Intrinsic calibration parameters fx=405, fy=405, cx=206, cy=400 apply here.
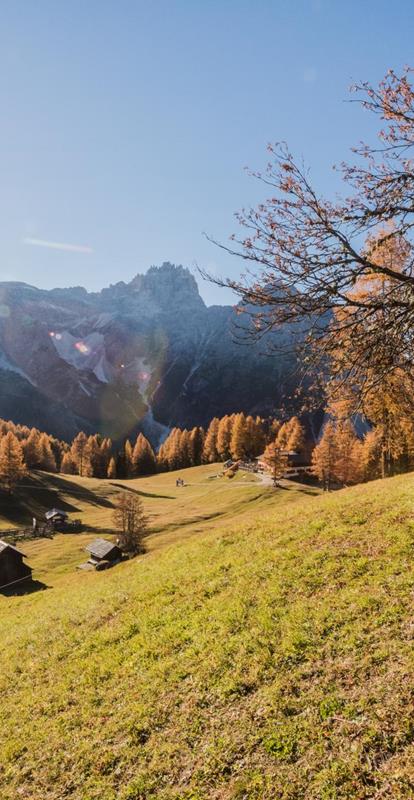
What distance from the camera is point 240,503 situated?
224 ft

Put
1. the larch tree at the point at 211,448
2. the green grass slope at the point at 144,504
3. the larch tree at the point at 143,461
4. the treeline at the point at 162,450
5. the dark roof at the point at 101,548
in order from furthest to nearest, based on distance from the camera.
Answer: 1. the larch tree at the point at 143,461
2. the larch tree at the point at 211,448
3. the treeline at the point at 162,450
4. the green grass slope at the point at 144,504
5. the dark roof at the point at 101,548

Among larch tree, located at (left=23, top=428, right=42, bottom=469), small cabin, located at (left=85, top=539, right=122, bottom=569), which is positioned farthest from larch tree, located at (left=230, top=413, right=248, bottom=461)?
small cabin, located at (left=85, top=539, right=122, bottom=569)

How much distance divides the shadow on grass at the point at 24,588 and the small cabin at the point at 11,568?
2.42 feet

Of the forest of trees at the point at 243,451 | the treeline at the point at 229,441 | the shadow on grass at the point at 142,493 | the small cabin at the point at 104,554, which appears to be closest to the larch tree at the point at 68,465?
the forest of trees at the point at 243,451

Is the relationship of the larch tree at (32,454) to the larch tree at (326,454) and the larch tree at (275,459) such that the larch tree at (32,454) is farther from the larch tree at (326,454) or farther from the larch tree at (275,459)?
the larch tree at (326,454)

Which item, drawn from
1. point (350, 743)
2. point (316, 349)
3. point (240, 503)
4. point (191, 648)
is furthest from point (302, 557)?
point (240, 503)

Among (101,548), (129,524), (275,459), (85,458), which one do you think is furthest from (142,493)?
(101,548)

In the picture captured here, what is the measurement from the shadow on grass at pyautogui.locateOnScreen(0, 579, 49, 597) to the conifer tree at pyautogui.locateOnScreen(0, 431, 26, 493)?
4052cm

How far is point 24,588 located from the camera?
1732 inches

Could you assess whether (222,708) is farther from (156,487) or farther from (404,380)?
(156,487)

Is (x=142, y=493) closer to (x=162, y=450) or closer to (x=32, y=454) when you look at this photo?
(x=32, y=454)

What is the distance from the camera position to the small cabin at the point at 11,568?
148 feet

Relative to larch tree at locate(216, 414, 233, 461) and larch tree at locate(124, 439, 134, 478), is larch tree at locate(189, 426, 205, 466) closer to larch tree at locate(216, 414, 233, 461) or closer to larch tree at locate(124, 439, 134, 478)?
larch tree at locate(216, 414, 233, 461)

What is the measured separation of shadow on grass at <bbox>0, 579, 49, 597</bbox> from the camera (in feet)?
139
